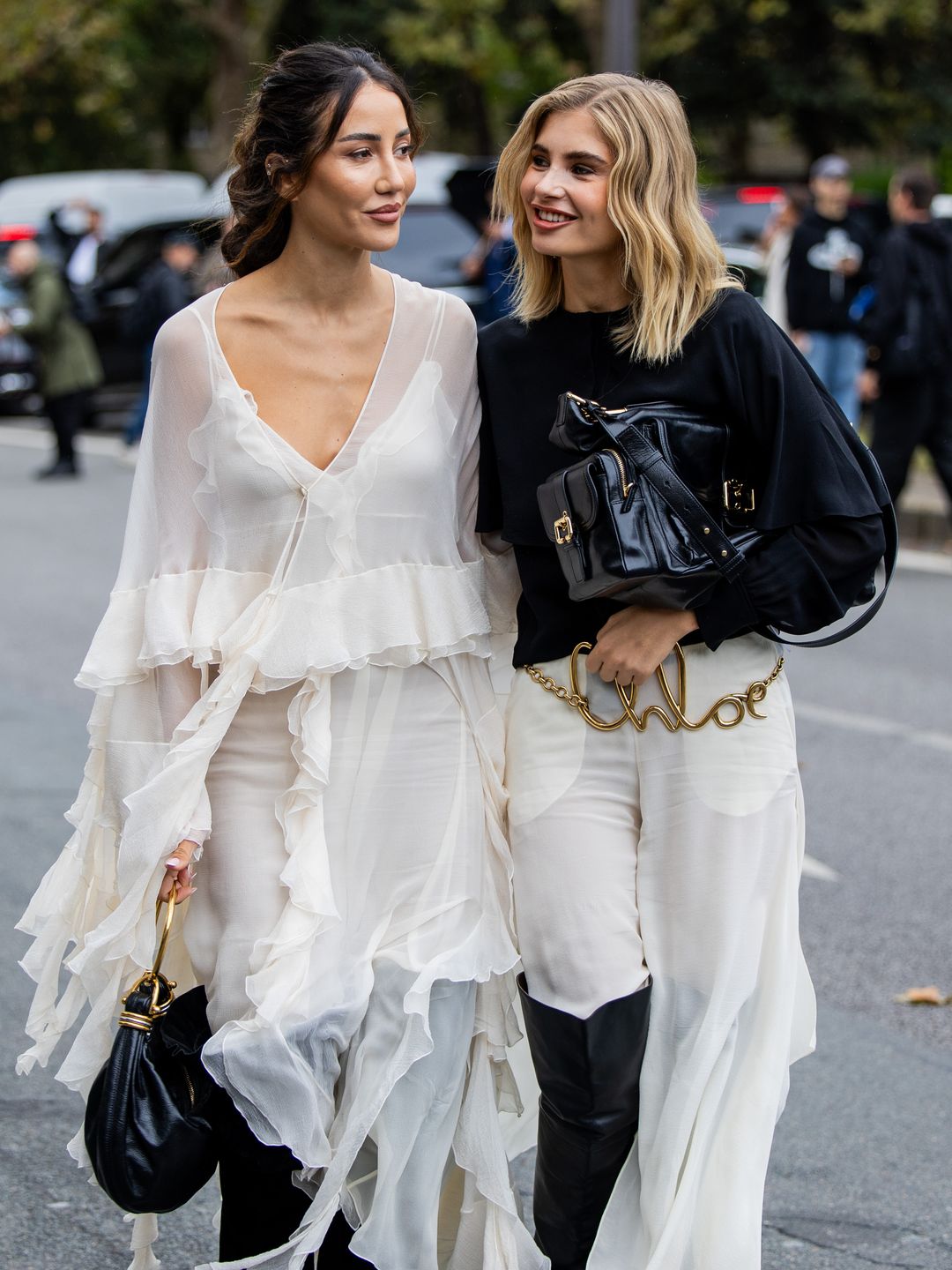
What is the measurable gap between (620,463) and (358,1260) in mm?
1348

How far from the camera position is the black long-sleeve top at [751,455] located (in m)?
2.79

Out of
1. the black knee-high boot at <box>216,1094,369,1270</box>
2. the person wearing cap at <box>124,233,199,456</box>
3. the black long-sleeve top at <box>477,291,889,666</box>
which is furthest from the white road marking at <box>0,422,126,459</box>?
the black knee-high boot at <box>216,1094,369,1270</box>

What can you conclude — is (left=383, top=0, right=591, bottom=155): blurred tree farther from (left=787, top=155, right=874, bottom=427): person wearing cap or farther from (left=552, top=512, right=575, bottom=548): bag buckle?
(left=552, top=512, right=575, bottom=548): bag buckle

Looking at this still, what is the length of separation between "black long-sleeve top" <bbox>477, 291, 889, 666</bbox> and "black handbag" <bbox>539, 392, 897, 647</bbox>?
0.15 ft

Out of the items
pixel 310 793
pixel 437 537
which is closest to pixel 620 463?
pixel 437 537

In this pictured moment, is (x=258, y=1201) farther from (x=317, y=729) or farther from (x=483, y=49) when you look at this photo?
(x=483, y=49)

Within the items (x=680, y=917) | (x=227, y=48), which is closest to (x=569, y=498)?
(x=680, y=917)

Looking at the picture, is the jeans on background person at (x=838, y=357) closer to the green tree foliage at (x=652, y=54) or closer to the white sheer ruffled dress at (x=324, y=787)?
the white sheer ruffled dress at (x=324, y=787)

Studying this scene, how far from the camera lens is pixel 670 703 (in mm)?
2854

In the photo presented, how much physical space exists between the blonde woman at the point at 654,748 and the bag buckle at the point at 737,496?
32 mm

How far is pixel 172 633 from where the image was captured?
2.84m

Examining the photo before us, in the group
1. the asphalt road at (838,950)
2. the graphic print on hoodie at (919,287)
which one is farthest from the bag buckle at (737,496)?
the graphic print on hoodie at (919,287)

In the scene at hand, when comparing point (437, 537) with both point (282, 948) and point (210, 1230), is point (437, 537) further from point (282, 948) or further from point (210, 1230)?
point (210, 1230)

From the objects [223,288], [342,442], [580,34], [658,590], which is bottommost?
[580,34]
